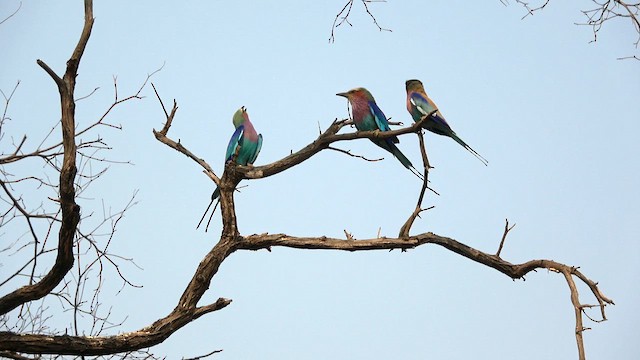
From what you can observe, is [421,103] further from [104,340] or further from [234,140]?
[104,340]

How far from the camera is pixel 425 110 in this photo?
15.2 feet

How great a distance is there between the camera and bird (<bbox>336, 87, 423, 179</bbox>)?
4.29 m

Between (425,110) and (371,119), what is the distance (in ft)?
1.29

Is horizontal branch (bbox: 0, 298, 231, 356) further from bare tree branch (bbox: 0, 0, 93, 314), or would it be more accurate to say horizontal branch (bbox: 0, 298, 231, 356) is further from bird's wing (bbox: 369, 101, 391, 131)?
bird's wing (bbox: 369, 101, 391, 131)

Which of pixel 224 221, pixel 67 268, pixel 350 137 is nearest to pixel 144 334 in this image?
pixel 67 268

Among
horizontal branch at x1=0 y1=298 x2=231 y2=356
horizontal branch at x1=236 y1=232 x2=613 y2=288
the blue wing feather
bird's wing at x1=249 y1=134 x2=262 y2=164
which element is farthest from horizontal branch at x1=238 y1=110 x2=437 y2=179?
bird's wing at x1=249 y1=134 x2=262 y2=164

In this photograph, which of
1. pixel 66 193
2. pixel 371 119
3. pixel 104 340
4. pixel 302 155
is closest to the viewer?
pixel 66 193

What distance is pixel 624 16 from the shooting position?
10.5 feet

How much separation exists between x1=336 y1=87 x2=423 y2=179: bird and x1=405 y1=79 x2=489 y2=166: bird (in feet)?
Answer: 0.77

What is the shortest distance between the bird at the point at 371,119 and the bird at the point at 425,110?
236 mm

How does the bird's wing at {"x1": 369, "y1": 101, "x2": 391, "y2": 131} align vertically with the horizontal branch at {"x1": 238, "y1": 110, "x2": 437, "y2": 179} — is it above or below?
above

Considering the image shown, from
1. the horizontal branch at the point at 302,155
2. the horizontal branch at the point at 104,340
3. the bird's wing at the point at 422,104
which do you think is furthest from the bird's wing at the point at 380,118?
the horizontal branch at the point at 104,340

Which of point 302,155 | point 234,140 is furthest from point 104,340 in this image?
point 234,140

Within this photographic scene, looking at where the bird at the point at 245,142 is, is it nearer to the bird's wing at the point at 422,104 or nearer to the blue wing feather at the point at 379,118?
the blue wing feather at the point at 379,118
